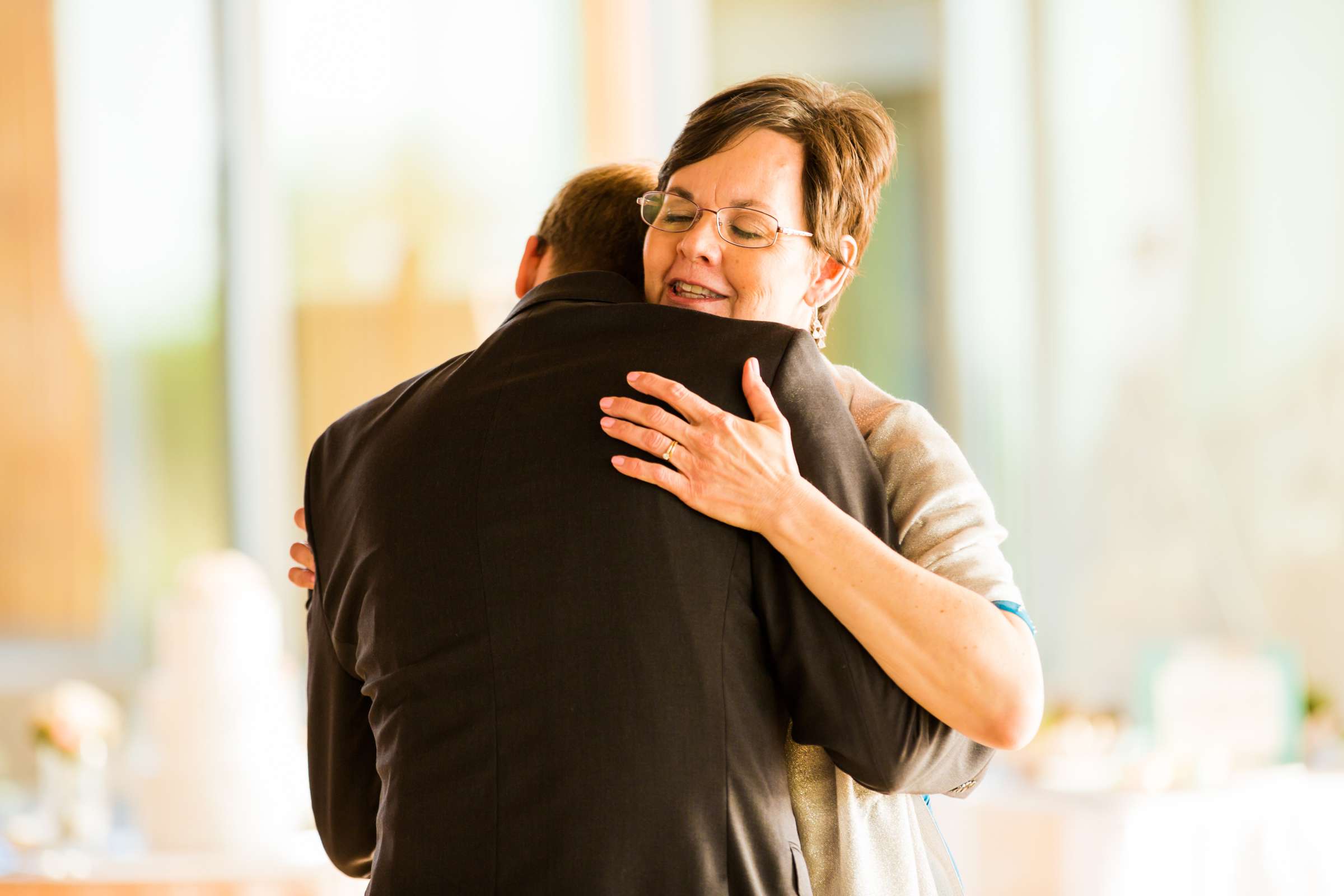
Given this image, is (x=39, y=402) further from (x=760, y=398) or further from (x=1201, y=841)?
(x=760, y=398)

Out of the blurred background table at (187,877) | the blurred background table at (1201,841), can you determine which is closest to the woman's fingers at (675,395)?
the blurred background table at (187,877)

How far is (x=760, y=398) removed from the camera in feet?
4.05

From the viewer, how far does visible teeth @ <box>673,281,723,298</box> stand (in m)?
1.47

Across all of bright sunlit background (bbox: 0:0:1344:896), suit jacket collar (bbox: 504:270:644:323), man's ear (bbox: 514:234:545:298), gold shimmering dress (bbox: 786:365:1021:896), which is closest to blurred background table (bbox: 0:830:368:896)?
bright sunlit background (bbox: 0:0:1344:896)

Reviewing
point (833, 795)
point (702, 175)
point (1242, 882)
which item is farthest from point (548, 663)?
point (1242, 882)

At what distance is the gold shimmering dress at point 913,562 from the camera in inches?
51.0

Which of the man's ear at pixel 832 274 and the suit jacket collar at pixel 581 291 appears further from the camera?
the man's ear at pixel 832 274

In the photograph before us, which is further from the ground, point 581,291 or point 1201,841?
point 581,291

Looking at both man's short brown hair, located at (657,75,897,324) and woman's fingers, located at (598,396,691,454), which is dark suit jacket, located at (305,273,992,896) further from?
man's short brown hair, located at (657,75,897,324)

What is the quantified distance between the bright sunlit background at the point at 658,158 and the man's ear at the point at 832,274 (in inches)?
109

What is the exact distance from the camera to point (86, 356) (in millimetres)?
5492

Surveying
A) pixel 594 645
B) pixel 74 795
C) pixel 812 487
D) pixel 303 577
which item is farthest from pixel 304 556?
pixel 74 795

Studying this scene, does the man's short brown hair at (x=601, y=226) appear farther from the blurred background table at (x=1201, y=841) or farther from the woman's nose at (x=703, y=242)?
the blurred background table at (x=1201, y=841)

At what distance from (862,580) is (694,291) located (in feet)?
1.40
